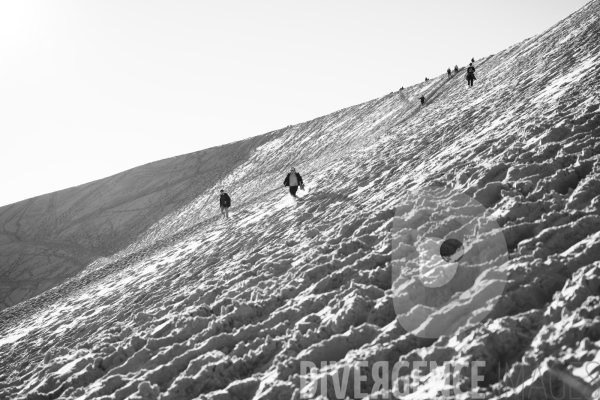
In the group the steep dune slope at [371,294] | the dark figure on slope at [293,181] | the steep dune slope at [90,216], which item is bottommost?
the steep dune slope at [371,294]

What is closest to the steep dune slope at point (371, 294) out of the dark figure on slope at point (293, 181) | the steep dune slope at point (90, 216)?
the dark figure on slope at point (293, 181)

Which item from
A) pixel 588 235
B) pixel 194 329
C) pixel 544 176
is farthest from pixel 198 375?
pixel 544 176

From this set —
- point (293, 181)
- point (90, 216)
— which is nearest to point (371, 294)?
point (293, 181)

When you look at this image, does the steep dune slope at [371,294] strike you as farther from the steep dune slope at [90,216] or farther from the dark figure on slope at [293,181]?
the steep dune slope at [90,216]

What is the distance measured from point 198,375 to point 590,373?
3947mm

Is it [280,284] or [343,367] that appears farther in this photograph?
[280,284]

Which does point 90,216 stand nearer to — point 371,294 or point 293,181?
point 293,181

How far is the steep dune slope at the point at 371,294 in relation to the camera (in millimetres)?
3869

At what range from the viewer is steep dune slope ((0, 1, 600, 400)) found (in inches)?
152

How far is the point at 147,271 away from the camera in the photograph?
1188cm

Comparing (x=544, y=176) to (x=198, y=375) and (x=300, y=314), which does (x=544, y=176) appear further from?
(x=198, y=375)

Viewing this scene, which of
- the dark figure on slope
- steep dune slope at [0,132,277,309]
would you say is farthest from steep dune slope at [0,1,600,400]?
steep dune slope at [0,132,277,309]

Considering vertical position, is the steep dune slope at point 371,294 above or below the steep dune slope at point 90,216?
below

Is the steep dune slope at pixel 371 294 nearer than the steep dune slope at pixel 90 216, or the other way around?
the steep dune slope at pixel 371 294
